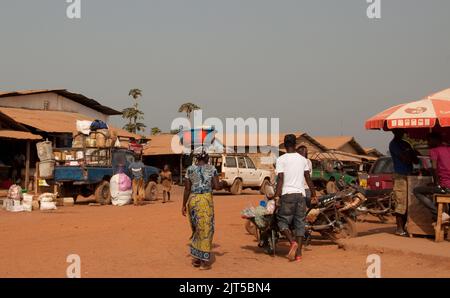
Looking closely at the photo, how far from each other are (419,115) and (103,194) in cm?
1239

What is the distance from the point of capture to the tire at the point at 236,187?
25.5 metres

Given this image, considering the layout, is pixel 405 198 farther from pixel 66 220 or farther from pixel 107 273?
pixel 66 220

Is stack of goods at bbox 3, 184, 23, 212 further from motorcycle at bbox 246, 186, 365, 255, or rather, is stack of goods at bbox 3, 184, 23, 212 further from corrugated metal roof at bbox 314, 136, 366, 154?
corrugated metal roof at bbox 314, 136, 366, 154

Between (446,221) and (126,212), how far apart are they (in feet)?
31.8

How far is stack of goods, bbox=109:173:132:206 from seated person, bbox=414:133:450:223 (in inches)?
449

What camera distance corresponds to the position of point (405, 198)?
9734 mm

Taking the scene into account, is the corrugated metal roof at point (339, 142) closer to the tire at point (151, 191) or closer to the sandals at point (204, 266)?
the tire at point (151, 191)

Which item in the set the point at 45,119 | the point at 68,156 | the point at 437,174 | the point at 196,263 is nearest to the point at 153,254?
the point at 196,263

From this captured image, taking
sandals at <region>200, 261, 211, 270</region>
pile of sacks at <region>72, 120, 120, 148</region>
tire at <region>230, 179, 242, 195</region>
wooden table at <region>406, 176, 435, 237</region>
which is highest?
pile of sacks at <region>72, 120, 120, 148</region>

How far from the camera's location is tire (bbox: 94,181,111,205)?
18.8m

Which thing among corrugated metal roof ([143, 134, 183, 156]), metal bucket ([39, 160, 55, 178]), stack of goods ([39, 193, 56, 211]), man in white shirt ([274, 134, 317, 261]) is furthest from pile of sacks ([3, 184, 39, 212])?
corrugated metal roof ([143, 134, 183, 156])
